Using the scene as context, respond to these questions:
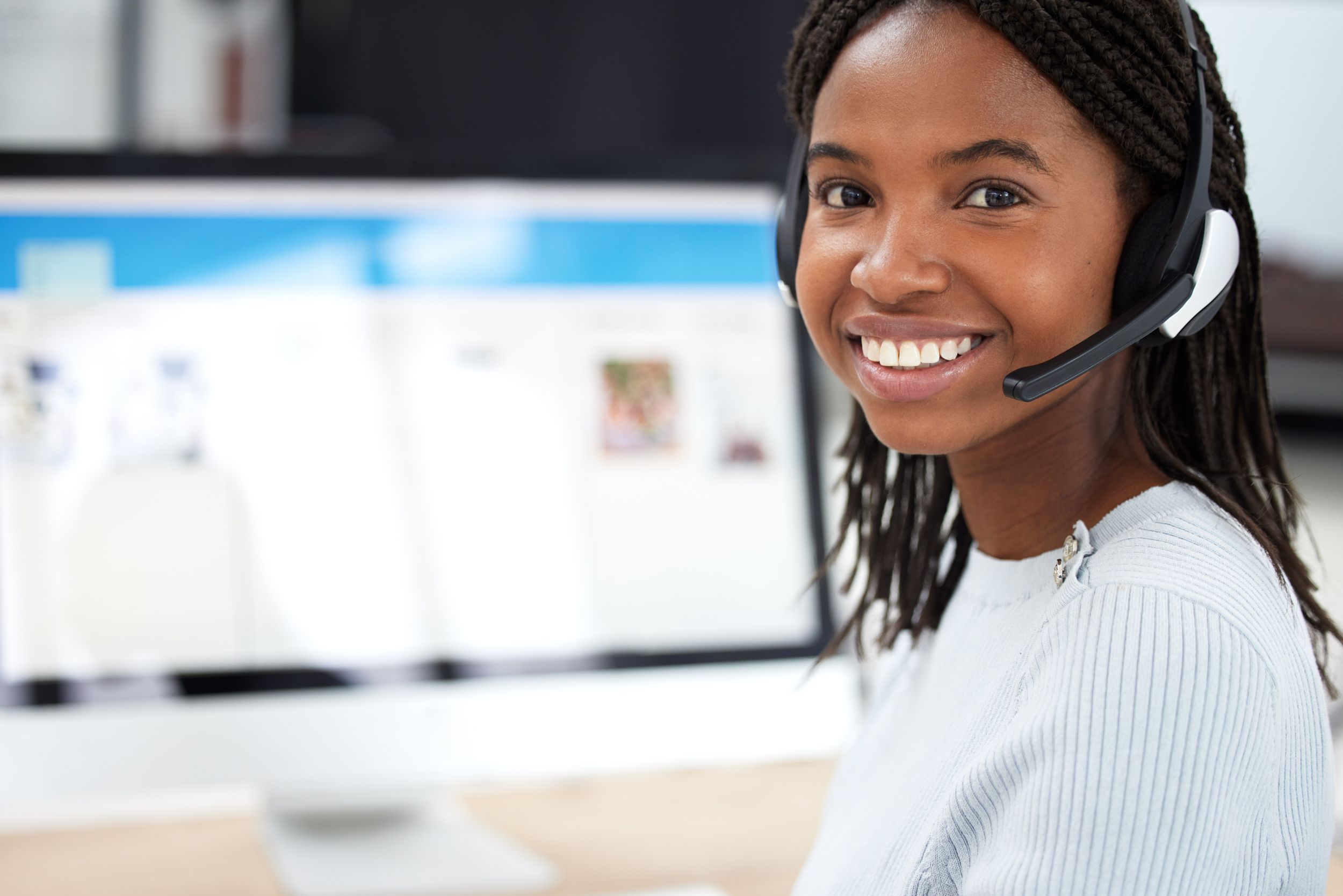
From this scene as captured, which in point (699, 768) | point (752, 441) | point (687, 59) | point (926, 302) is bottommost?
point (699, 768)

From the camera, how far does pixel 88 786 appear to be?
849 millimetres

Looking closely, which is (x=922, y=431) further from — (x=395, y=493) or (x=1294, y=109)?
(x=1294, y=109)

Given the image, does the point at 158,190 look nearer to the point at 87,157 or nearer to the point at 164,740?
the point at 87,157

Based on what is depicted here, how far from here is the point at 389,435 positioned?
913 millimetres

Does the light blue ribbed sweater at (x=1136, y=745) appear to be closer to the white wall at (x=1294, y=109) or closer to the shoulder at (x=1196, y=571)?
the shoulder at (x=1196, y=571)

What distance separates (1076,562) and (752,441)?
1.55 ft

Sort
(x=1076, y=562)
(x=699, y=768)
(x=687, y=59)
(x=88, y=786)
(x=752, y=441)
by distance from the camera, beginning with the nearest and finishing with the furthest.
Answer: (x=1076, y=562), (x=88, y=786), (x=752, y=441), (x=699, y=768), (x=687, y=59)

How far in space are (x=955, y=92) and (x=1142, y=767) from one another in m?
0.26

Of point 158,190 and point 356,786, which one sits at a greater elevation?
point 158,190

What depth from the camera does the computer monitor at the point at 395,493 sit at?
87 cm

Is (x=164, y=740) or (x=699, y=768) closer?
(x=164, y=740)

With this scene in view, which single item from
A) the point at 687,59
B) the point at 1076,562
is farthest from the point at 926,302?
the point at 687,59

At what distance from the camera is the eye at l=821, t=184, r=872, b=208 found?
574mm

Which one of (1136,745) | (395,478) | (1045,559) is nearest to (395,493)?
(395,478)
